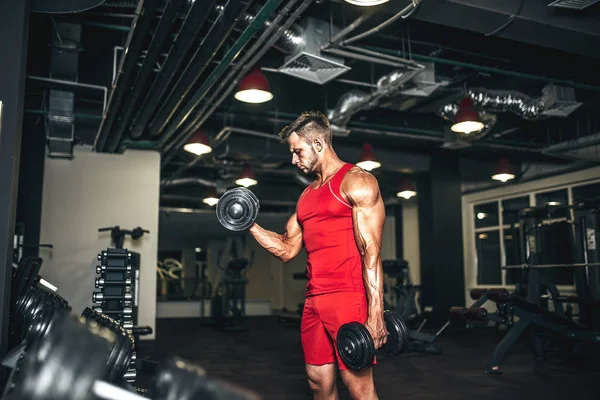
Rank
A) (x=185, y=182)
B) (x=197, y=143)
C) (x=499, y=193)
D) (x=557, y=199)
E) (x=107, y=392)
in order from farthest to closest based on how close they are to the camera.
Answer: (x=499, y=193) → (x=185, y=182) → (x=557, y=199) → (x=197, y=143) → (x=107, y=392)

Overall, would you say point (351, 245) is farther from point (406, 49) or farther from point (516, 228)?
point (516, 228)

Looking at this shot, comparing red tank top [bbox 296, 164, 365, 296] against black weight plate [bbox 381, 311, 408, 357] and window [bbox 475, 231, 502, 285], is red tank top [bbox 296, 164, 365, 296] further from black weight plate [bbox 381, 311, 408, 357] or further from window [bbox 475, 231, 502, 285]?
window [bbox 475, 231, 502, 285]

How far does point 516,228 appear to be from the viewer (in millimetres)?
8180

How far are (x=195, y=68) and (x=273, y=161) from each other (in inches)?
148

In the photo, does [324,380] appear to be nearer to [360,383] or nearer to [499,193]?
[360,383]

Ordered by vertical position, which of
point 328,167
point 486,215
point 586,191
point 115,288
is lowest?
point 115,288

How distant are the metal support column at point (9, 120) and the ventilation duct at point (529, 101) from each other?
152 inches

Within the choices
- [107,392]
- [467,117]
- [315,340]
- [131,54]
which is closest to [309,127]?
[315,340]

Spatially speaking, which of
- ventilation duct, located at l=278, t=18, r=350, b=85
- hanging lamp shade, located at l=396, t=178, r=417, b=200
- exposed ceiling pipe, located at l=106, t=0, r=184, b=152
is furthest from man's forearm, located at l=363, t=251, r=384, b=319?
hanging lamp shade, located at l=396, t=178, r=417, b=200

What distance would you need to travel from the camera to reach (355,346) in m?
1.75

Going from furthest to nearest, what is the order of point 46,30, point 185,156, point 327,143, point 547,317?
point 185,156 → point 547,317 → point 46,30 → point 327,143

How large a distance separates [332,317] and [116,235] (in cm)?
413

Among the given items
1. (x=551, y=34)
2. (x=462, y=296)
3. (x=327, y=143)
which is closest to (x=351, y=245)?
(x=327, y=143)

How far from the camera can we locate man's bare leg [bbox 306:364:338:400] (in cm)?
194
